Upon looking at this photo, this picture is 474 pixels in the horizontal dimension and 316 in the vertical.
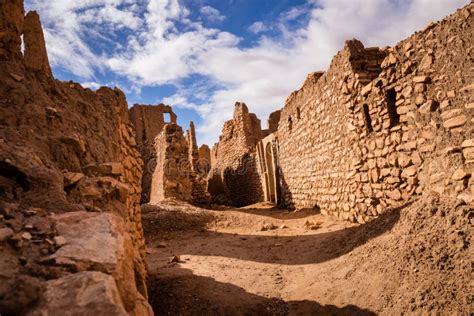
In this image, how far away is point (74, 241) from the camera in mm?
1537

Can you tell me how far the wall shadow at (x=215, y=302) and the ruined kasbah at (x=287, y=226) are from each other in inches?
0.8

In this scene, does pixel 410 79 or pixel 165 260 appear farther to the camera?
pixel 165 260

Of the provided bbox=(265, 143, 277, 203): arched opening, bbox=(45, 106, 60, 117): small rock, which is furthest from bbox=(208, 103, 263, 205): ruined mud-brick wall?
bbox=(45, 106, 60, 117): small rock

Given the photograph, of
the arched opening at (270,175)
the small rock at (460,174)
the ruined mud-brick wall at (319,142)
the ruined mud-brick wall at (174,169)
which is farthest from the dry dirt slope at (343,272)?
the arched opening at (270,175)

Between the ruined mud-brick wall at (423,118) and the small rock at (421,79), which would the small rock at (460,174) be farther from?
the small rock at (421,79)

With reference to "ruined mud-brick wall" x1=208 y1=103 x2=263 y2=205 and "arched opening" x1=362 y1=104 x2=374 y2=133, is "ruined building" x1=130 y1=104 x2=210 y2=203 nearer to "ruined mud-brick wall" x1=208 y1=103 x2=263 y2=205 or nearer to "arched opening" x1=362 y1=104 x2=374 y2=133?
"ruined mud-brick wall" x1=208 y1=103 x2=263 y2=205

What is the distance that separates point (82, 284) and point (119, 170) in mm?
2124

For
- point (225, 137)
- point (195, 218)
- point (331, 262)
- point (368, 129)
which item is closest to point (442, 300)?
point (331, 262)

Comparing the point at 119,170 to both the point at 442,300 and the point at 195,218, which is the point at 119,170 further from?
the point at 195,218

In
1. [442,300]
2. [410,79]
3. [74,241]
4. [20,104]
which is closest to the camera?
[74,241]

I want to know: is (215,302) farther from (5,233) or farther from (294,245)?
(294,245)

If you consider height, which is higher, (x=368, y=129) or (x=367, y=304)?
(x=368, y=129)

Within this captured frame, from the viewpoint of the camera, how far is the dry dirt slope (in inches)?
103

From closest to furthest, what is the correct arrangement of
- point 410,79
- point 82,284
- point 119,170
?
1. point 82,284
2. point 119,170
3. point 410,79
